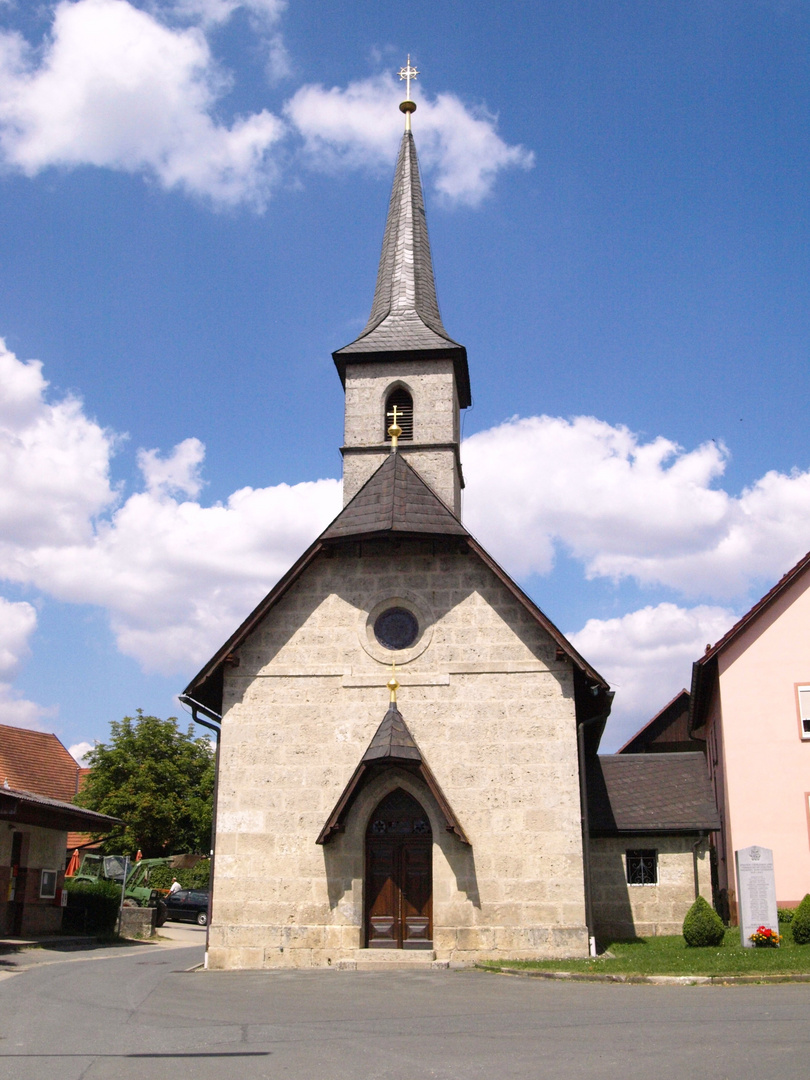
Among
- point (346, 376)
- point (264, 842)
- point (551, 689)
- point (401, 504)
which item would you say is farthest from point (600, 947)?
point (346, 376)

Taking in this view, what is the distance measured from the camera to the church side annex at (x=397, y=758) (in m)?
19.1

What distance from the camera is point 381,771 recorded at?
19.8 meters

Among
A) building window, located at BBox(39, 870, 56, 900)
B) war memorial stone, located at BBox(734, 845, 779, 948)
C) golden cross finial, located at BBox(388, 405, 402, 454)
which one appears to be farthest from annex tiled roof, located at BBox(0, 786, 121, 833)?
war memorial stone, located at BBox(734, 845, 779, 948)

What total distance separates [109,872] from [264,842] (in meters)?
21.7

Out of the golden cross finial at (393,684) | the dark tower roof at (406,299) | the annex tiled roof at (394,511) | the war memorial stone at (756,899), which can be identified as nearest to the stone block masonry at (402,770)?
the golden cross finial at (393,684)

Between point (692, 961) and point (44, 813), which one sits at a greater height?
point (44, 813)

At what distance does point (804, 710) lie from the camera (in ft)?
78.8

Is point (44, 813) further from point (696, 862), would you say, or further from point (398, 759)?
point (696, 862)

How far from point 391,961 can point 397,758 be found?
3654mm

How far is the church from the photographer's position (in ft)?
62.6

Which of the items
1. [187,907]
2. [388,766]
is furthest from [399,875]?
[187,907]

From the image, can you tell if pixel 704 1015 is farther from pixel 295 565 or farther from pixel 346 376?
pixel 346 376

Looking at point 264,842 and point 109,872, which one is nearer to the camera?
point 264,842

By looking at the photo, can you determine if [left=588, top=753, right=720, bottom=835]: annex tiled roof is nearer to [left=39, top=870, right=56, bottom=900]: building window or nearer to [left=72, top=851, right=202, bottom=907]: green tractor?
[left=39, top=870, right=56, bottom=900]: building window
